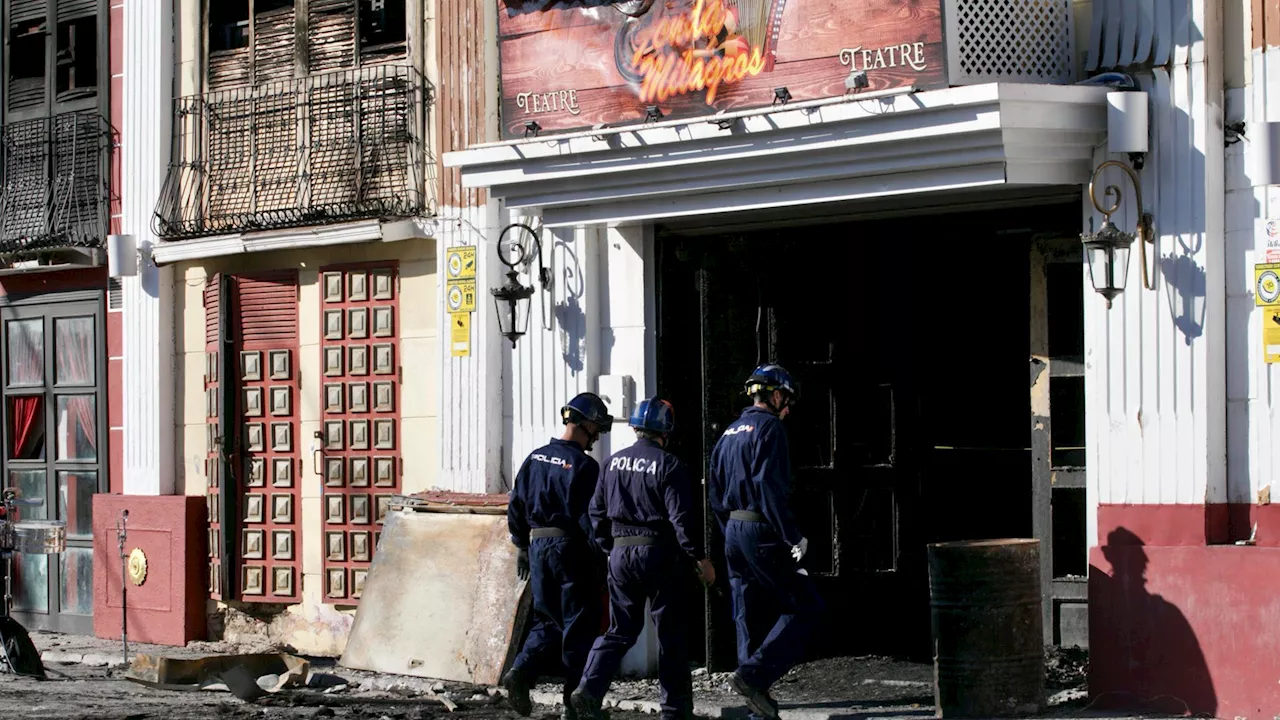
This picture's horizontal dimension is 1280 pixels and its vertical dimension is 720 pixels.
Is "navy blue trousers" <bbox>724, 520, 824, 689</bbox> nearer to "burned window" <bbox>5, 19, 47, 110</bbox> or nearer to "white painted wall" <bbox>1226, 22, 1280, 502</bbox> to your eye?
"white painted wall" <bbox>1226, 22, 1280, 502</bbox>

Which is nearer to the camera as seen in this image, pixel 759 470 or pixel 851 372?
pixel 759 470

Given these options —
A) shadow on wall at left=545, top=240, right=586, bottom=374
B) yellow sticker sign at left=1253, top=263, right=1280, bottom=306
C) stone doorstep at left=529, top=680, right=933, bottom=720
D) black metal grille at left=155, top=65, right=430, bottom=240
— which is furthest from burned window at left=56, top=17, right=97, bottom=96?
yellow sticker sign at left=1253, top=263, right=1280, bottom=306

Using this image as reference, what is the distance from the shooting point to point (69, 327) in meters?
16.9

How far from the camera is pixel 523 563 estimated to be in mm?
11578

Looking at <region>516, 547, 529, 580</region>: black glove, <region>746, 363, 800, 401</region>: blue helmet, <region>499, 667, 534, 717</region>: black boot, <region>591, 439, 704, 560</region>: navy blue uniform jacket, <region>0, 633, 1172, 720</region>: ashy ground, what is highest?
<region>746, 363, 800, 401</region>: blue helmet

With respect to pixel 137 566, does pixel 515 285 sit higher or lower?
higher

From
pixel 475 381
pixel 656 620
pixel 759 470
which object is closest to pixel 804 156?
pixel 759 470

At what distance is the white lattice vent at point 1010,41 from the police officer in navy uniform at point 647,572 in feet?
8.96

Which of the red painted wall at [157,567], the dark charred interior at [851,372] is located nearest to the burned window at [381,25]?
the dark charred interior at [851,372]

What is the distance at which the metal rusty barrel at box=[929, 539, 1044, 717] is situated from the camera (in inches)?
411

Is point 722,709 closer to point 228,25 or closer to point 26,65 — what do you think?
point 228,25

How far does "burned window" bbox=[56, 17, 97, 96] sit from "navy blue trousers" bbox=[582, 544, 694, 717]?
848 centimetres

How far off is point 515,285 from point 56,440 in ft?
19.9

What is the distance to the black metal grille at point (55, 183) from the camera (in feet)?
54.1
